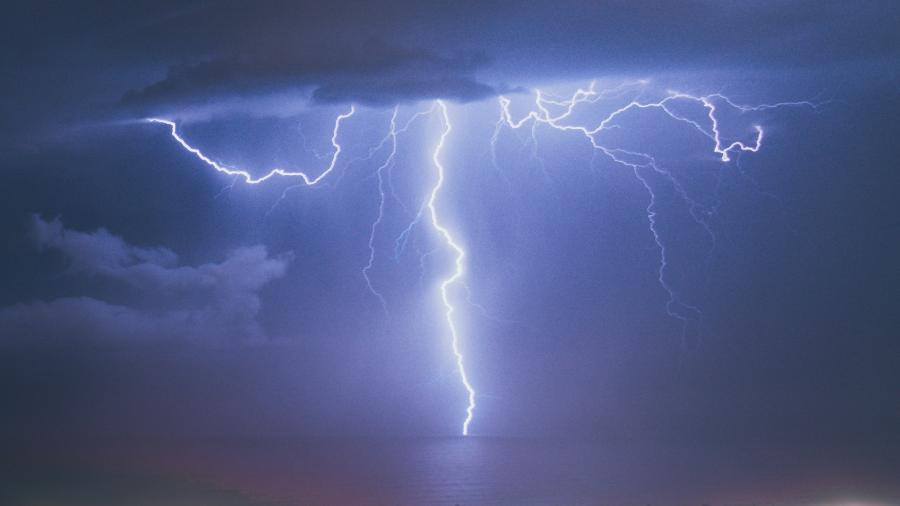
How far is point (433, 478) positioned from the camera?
11.2 meters

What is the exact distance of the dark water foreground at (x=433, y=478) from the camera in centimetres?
945

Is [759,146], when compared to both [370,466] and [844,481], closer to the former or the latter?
[844,481]

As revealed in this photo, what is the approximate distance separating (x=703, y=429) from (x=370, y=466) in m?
6.46

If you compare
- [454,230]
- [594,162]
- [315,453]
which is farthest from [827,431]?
[315,453]

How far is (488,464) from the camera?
12.7m

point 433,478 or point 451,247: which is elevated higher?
point 451,247

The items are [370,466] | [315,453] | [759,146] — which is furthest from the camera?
[315,453]

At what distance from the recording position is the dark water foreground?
31.0ft

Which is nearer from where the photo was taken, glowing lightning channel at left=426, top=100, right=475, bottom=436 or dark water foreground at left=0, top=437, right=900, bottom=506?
dark water foreground at left=0, top=437, right=900, bottom=506

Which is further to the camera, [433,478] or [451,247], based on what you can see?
[451,247]

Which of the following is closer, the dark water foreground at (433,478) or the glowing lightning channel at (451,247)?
the dark water foreground at (433,478)

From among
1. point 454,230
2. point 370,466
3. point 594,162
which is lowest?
point 370,466

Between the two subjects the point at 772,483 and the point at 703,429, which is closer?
the point at 772,483

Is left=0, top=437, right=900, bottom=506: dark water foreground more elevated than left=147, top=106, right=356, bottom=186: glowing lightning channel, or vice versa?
left=147, top=106, right=356, bottom=186: glowing lightning channel
